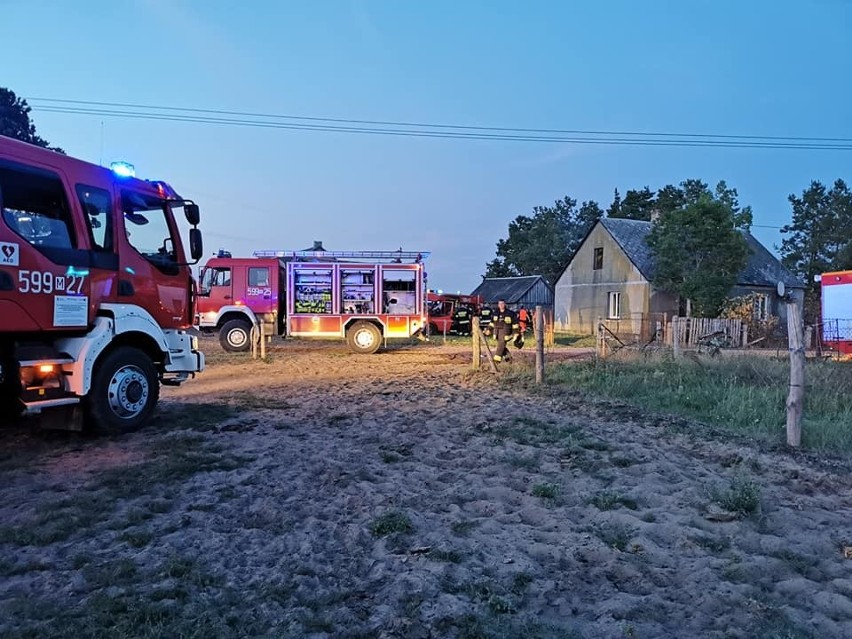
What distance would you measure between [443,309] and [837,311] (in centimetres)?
1623

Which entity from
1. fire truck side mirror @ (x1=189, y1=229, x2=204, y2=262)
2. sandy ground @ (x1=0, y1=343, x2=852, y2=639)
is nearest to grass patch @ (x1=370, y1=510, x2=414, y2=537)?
sandy ground @ (x1=0, y1=343, x2=852, y2=639)

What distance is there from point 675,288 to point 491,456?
28.0 meters

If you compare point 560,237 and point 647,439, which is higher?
point 560,237

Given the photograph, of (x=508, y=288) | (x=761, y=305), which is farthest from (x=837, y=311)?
(x=508, y=288)

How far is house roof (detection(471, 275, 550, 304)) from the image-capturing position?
48.5 m

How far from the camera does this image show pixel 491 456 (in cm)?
646

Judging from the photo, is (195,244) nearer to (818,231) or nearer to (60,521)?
(60,521)

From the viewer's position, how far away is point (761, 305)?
35500 mm

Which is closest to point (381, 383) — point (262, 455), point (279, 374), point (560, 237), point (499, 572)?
point (279, 374)

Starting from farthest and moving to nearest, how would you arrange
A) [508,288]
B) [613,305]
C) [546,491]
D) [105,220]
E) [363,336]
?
1. [508,288]
2. [613,305]
3. [363,336]
4. [105,220]
5. [546,491]

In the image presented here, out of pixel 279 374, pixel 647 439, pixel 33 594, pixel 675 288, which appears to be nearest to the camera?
pixel 33 594

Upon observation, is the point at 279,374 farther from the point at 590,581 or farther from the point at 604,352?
the point at 590,581

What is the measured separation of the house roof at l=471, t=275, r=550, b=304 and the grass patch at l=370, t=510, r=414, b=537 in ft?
142

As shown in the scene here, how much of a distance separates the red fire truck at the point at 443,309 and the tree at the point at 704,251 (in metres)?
10.1
